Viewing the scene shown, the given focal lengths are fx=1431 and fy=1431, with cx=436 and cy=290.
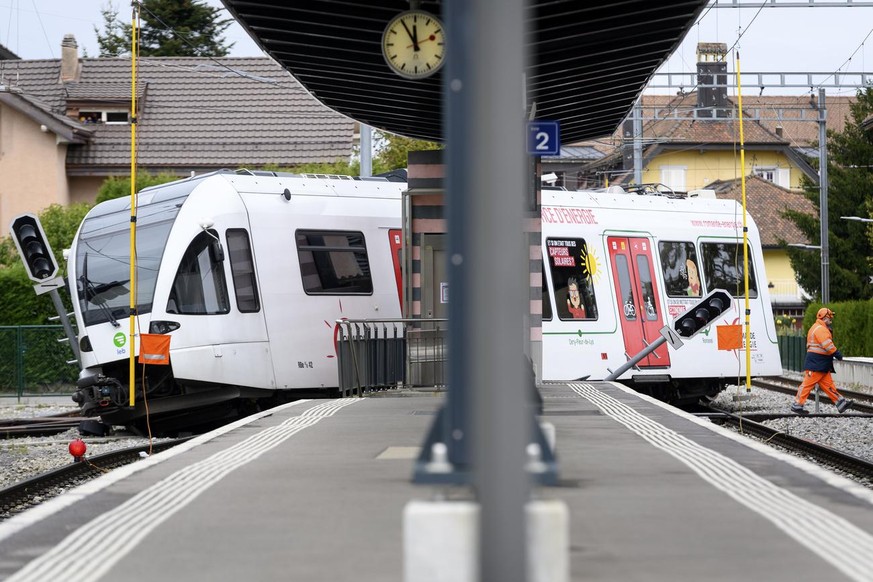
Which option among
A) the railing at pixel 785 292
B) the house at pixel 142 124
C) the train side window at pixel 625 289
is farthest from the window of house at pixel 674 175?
the train side window at pixel 625 289

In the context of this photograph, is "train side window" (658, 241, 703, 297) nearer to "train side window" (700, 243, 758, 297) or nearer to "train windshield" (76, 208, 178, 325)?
"train side window" (700, 243, 758, 297)

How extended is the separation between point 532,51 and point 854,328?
90.9 feet

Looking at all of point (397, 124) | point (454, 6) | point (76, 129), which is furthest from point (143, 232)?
point (76, 129)

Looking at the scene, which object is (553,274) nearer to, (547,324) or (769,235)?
(547,324)

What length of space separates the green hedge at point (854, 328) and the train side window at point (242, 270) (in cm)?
2406

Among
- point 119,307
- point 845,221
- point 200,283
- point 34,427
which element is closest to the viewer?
point 200,283

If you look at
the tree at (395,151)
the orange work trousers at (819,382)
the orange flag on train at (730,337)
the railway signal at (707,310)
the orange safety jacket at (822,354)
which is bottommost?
the orange work trousers at (819,382)

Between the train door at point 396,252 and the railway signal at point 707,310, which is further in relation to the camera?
the railway signal at point 707,310

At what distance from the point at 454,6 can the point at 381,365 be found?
48.6ft

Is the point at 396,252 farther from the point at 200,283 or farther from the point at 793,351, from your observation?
the point at 793,351

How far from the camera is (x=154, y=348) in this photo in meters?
17.8

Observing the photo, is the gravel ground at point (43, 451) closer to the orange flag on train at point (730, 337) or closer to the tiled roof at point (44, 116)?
the orange flag on train at point (730, 337)

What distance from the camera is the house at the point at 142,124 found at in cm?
4616

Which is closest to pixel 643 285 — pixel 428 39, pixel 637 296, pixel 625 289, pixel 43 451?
pixel 637 296
